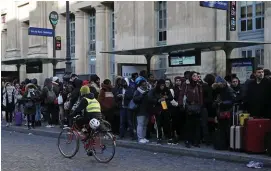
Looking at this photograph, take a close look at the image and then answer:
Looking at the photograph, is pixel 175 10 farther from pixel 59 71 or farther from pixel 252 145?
pixel 252 145

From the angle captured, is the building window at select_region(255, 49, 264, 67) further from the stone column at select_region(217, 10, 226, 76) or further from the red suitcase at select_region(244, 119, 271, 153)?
the red suitcase at select_region(244, 119, 271, 153)

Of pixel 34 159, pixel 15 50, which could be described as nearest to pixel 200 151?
pixel 34 159

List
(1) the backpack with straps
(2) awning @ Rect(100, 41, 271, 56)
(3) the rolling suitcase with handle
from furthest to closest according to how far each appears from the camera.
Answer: (1) the backpack with straps < (2) awning @ Rect(100, 41, 271, 56) < (3) the rolling suitcase with handle

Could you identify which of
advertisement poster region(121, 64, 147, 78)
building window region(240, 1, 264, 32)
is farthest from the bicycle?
building window region(240, 1, 264, 32)

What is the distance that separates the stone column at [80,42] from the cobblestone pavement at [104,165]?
19838 mm

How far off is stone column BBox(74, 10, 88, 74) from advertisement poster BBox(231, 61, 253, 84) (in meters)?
20.0

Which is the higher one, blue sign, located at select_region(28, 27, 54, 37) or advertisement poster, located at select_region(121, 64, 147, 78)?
blue sign, located at select_region(28, 27, 54, 37)

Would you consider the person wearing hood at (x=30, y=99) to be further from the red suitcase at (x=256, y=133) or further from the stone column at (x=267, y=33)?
the stone column at (x=267, y=33)

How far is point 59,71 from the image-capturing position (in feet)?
70.1

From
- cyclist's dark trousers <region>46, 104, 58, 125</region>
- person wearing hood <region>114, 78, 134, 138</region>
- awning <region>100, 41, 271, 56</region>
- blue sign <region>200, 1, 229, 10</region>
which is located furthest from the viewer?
cyclist's dark trousers <region>46, 104, 58, 125</region>

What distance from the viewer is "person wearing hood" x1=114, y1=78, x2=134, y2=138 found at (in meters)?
12.1

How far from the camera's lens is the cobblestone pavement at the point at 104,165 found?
8.59 meters

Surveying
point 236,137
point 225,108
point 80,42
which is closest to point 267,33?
point 225,108

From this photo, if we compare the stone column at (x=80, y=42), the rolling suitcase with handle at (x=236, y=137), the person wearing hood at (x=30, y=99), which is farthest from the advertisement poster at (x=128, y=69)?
the stone column at (x=80, y=42)
